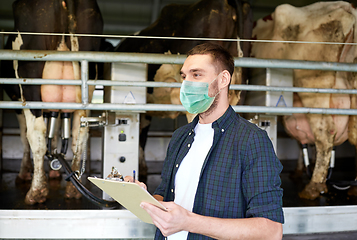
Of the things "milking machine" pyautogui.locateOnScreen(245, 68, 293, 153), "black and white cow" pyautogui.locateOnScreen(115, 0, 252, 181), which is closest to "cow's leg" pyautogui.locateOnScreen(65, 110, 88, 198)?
"black and white cow" pyautogui.locateOnScreen(115, 0, 252, 181)

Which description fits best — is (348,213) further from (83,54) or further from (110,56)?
(83,54)

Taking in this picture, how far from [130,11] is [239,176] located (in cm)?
473

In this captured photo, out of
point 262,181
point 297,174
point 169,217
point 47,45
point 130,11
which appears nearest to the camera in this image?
point 169,217

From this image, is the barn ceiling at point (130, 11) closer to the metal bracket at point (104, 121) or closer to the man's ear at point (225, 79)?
the metal bracket at point (104, 121)

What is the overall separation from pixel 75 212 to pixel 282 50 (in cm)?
235

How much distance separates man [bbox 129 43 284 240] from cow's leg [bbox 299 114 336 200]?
1973mm

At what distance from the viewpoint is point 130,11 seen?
512 centimetres

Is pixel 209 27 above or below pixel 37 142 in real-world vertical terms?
above

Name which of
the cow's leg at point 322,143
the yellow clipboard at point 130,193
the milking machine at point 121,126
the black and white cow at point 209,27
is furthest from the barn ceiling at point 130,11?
the yellow clipboard at point 130,193

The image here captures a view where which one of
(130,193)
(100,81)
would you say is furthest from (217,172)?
(100,81)

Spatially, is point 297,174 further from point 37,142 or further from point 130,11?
point 130,11

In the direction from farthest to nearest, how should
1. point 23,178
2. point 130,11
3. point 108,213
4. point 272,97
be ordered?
point 130,11 < point 23,178 < point 272,97 < point 108,213

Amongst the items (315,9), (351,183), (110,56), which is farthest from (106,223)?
(315,9)

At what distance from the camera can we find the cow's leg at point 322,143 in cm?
271
